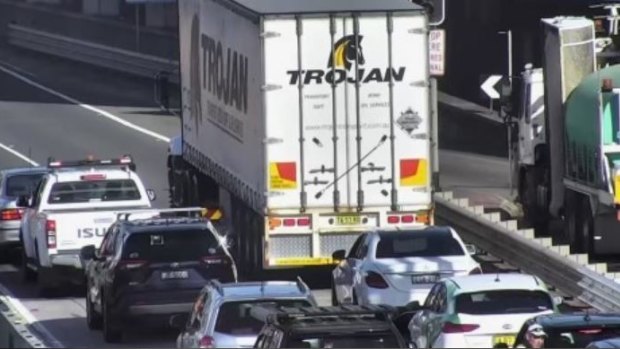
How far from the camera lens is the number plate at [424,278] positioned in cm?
2480

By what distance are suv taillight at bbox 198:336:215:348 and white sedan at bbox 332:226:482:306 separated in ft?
20.1

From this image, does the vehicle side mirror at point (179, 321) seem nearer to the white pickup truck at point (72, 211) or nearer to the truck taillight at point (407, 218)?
the truck taillight at point (407, 218)

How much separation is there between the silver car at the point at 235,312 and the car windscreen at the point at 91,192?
38.1 feet

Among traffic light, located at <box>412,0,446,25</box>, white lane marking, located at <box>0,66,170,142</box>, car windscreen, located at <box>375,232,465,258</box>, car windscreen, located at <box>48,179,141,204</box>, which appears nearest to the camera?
car windscreen, located at <box>375,232,465,258</box>

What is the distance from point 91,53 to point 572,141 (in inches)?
1467

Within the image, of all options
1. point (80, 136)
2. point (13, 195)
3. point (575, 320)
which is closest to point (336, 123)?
point (13, 195)

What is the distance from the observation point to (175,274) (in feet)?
81.6

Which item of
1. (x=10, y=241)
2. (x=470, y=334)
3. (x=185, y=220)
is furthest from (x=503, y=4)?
(x=470, y=334)

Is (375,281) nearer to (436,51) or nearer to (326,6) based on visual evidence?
(326,6)

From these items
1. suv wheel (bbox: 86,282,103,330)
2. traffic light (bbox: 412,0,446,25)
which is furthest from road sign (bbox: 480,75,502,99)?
suv wheel (bbox: 86,282,103,330)

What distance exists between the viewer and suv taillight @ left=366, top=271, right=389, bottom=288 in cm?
2491

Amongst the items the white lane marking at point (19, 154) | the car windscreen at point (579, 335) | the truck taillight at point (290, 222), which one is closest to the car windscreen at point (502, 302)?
the car windscreen at point (579, 335)

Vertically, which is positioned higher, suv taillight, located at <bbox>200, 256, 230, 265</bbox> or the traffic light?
the traffic light

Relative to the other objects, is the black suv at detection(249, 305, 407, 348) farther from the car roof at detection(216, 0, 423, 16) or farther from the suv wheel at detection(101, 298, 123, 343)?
the car roof at detection(216, 0, 423, 16)
